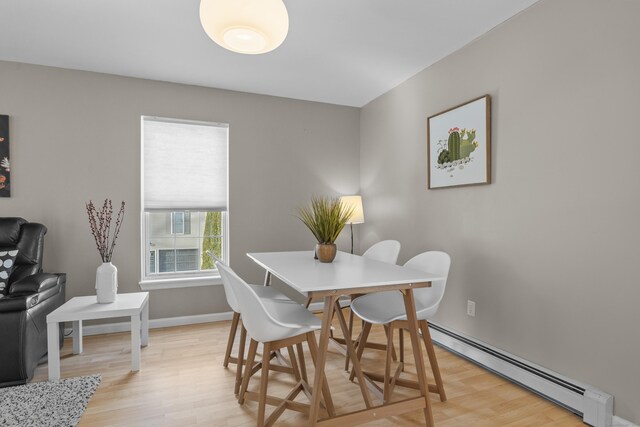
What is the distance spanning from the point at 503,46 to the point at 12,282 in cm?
433

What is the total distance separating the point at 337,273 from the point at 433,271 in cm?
83

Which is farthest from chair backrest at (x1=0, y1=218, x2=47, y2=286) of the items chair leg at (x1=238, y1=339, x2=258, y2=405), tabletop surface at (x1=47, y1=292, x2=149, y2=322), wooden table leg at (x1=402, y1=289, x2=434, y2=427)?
wooden table leg at (x1=402, y1=289, x2=434, y2=427)

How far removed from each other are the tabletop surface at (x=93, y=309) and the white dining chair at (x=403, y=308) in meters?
1.75

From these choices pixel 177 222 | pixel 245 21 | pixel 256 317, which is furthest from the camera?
pixel 177 222

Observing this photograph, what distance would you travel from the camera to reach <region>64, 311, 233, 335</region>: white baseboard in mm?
3342

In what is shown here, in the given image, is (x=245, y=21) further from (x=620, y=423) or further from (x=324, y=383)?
(x=620, y=423)

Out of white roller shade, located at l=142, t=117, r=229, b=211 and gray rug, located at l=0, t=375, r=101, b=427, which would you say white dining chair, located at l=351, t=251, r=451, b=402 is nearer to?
gray rug, located at l=0, t=375, r=101, b=427

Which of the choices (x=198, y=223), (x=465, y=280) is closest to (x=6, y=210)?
(x=198, y=223)

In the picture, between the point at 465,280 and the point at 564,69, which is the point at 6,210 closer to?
the point at 465,280

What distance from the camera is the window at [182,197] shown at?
361cm

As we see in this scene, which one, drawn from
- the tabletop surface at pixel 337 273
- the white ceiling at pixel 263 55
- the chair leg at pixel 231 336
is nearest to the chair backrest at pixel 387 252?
the tabletop surface at pixel 337 273

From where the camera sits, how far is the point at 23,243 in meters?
2.89

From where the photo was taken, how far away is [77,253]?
333 cm

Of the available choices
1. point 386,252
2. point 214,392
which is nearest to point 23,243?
point 214,392
